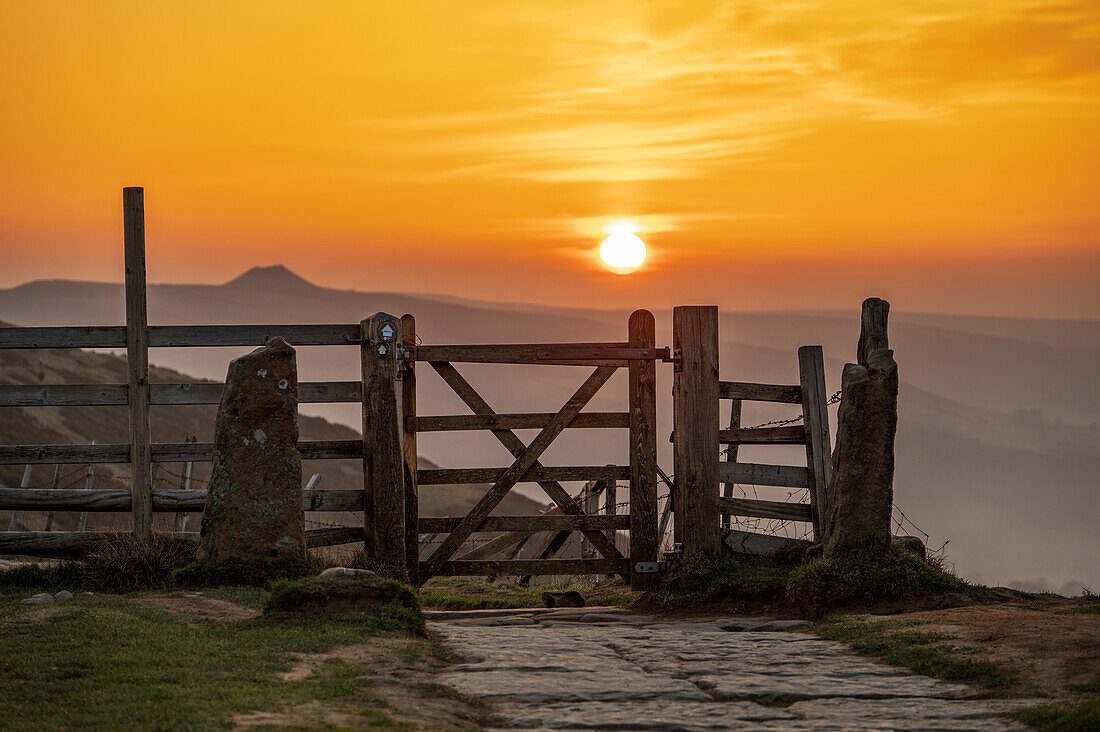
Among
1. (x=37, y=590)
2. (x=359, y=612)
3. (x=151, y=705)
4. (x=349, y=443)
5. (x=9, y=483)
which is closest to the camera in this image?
(x=151, y=705)

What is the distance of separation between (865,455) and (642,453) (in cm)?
275

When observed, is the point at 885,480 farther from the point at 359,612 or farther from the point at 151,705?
the point at 151,705

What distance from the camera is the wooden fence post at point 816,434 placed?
12.5 m

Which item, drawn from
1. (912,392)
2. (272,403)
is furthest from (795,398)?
(912,392)

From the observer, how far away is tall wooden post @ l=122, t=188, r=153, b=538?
11758 millimetres

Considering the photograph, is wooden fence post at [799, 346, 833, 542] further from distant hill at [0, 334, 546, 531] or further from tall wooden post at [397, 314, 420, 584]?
distant hill at [0, 334, 546, 531]

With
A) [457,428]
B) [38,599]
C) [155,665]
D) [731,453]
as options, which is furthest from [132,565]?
[731,453]

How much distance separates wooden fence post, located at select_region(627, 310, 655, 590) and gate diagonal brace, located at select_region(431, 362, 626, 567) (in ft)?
1.18

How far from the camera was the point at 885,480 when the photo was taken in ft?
36.1

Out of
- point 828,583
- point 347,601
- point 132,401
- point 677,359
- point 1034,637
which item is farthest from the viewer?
point 677,359

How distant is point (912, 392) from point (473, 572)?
12677 cm

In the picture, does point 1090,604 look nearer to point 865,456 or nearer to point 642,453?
point 865,456

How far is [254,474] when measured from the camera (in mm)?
10562

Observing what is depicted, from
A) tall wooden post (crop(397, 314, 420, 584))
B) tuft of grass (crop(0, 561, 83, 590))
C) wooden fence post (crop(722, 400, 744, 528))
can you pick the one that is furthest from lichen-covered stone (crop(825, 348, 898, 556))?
tuft of grass (crop(0, 561, 83, 590))
